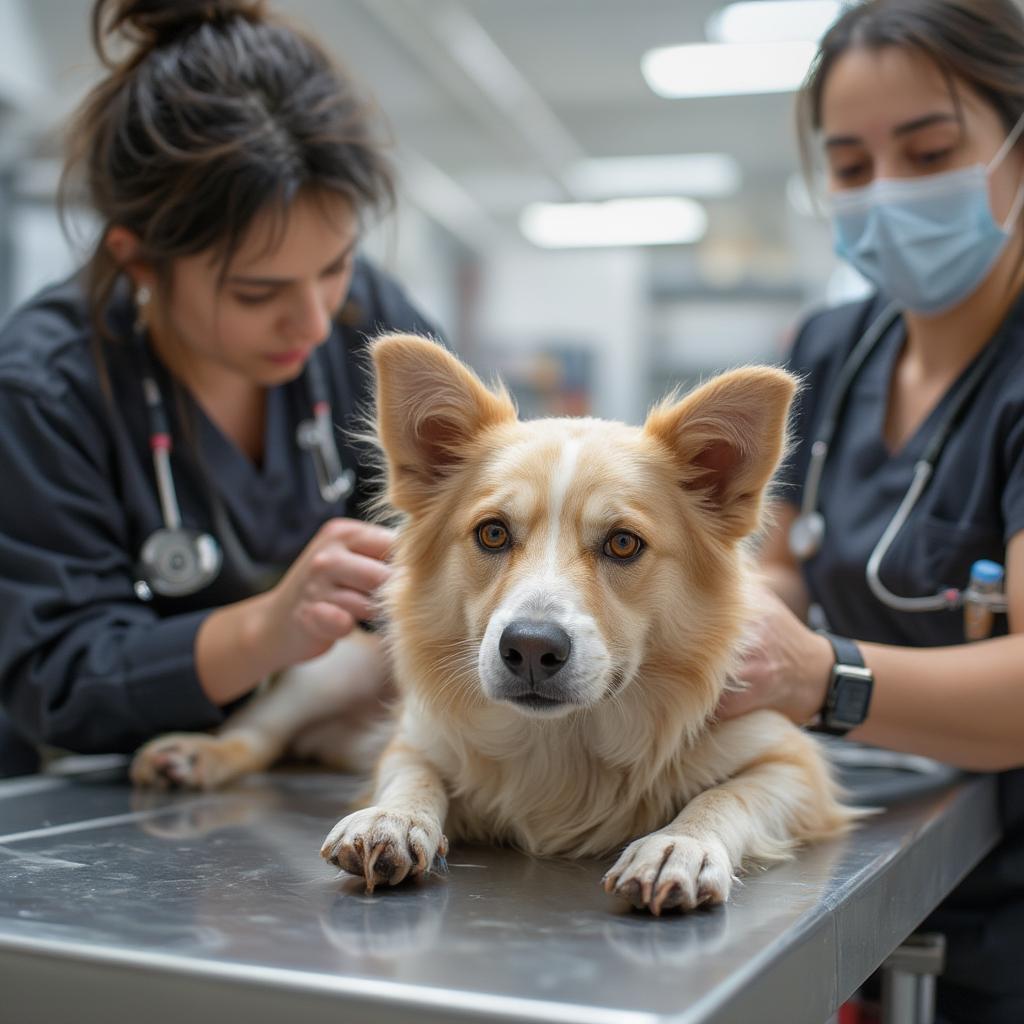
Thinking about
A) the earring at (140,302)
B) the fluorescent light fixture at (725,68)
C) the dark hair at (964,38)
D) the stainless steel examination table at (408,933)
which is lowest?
the stainless steel examination table at (408,933)

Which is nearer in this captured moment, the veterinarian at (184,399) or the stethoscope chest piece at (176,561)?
the veterinarian at (184,399)

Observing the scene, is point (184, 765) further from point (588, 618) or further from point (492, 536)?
point (588, 618)

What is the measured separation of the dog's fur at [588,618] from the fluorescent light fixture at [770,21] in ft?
12.6

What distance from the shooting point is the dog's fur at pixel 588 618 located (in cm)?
133

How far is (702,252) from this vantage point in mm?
9844

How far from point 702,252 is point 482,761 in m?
8.93

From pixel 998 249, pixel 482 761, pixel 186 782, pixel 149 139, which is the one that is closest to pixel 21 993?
pixel 482 761

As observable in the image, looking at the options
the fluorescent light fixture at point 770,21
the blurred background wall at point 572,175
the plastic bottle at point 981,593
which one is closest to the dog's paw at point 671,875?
the plastic bottle at point 981,593

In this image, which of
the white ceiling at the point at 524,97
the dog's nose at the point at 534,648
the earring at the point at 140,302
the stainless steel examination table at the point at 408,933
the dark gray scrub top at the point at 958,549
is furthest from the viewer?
→ the white ceiling at the point at 524,97

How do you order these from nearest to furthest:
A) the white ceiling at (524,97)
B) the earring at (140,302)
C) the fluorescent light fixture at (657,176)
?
the earring at (140,302)
the white ceiling at (524,97)
the fluorescent light fixture at (657,176)

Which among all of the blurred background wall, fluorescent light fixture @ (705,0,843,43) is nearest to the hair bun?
the blurred background wall

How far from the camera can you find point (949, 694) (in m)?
1.50

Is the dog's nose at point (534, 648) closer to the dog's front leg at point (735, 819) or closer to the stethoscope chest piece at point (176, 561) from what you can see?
the dog's front leg at point (735, 819)

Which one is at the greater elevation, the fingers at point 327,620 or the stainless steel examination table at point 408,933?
the fingers at point 327,620
